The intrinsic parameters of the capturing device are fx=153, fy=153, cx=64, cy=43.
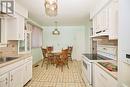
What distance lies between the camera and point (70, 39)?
10.2m

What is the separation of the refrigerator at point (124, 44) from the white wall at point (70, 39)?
8429mm

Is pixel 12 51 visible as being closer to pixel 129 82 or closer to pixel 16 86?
pixel 16 86

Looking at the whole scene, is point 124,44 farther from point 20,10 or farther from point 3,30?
point 20,10

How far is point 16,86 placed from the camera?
3.28 meters

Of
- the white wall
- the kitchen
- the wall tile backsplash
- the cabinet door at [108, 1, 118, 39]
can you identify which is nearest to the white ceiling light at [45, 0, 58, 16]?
the kitchen

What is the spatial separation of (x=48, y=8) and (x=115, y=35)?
126cm

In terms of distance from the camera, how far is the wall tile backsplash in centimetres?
414

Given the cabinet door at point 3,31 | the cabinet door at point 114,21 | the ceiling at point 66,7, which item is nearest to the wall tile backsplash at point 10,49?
the cabinet door at point 3,31

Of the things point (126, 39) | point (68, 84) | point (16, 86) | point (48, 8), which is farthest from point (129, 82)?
point (68, 84)

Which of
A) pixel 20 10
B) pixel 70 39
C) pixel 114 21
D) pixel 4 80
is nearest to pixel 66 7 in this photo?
pixel 20 10

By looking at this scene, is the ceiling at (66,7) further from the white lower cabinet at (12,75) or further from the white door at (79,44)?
the white door at (79,44)

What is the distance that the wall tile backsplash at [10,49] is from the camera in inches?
163

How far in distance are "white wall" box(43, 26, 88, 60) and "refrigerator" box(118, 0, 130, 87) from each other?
27.7 ft

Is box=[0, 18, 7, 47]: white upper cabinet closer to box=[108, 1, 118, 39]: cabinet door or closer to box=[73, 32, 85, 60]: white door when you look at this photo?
box=[108, 1, 118, 39]: cabinet door
